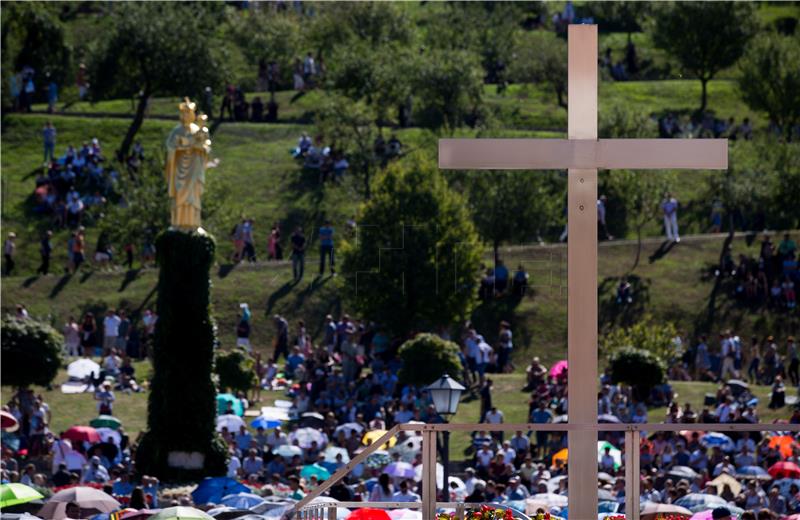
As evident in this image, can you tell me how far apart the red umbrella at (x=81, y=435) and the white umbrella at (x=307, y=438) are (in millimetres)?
3261

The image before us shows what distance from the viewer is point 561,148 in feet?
34.4

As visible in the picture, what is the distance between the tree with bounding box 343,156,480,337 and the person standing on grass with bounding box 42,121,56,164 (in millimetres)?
18416

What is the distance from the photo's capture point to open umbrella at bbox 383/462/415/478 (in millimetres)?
23547

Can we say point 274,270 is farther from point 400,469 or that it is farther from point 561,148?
point 561,148

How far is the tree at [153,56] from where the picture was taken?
60594 millimetres

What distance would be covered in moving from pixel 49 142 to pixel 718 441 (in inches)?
1416

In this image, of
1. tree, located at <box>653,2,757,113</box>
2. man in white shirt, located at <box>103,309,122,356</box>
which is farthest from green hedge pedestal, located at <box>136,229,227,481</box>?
tree, located at <box>653,2,757,113</box>

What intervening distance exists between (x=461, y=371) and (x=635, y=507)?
26087 mm

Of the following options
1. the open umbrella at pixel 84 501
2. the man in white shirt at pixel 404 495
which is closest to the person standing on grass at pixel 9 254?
the man in white shirt at pixel 404 495

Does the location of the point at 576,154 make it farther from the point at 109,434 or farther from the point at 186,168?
the point at 109,434

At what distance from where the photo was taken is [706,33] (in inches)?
2675

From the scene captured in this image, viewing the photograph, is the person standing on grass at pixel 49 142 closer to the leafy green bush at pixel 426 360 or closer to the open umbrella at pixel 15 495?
the leafy green bush at pixel 426 360

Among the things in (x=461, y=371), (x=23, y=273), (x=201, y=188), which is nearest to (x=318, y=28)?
(x=23, y=273)

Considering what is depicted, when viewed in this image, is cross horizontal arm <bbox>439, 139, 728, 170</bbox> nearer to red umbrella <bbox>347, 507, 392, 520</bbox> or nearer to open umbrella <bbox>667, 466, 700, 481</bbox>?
red umbrella <bbox>347, 507, 392, 520</bbox>
